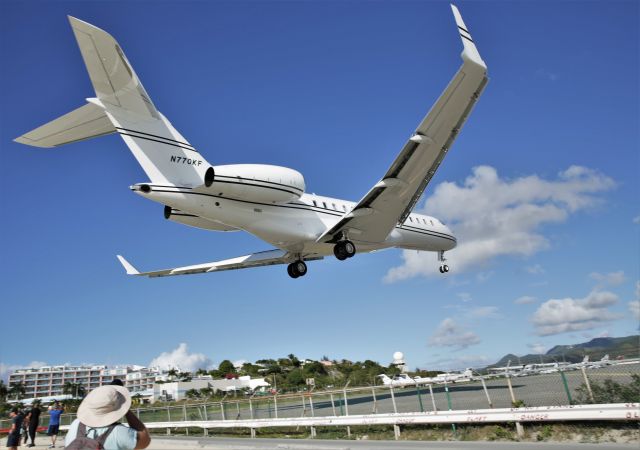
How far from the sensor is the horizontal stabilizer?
1214 centimetres

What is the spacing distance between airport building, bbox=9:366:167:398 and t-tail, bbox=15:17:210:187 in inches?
6369

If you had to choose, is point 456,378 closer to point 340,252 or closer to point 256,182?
point 340,252

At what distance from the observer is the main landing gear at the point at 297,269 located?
749 inches

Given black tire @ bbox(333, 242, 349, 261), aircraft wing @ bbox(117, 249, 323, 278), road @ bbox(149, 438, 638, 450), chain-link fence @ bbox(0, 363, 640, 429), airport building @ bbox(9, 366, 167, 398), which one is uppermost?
airport building @ bbox(9, 366, 167, 398)

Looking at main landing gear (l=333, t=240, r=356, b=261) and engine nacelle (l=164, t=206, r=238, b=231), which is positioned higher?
engine nacelle (l=164, t=206, r=238, b=231)

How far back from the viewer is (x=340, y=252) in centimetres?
1688

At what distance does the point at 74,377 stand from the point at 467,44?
20969 cm

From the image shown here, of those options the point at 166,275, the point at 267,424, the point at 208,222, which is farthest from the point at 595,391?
the point at 166,275

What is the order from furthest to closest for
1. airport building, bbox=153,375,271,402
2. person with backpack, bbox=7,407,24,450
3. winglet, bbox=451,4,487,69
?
airport building, bbox=153,375,271,402
person with backpack, bbox=7,407,24,450
winglet, bbox=451,4,487,69

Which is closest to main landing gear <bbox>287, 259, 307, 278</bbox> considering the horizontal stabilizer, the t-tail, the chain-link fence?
the chain-link fence

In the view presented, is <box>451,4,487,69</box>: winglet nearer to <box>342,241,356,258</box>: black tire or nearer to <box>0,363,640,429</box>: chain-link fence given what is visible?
<box>0,363,640,429</box>: chain-link fence

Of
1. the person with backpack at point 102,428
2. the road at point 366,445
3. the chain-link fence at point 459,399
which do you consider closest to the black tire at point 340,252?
the chain-link fence at point 459,399

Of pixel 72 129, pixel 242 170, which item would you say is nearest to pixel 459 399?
pixel 242 170

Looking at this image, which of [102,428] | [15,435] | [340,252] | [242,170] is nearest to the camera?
[102,428]
